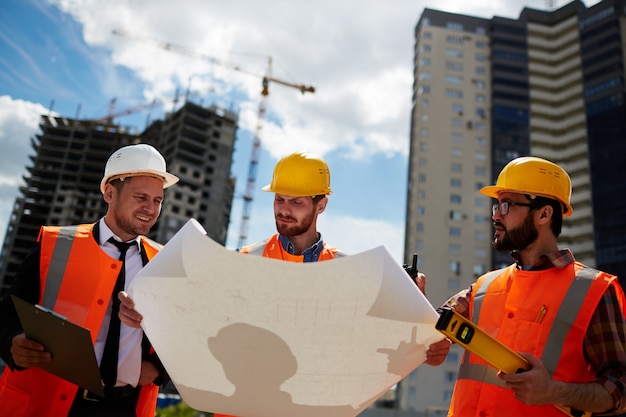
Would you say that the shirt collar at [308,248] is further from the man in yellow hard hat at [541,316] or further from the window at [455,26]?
the window at [455,26]

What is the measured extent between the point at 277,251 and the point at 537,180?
1.66 m

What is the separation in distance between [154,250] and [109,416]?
1.14 metres

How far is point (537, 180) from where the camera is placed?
3.04m

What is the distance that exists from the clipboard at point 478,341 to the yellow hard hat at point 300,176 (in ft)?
4.52

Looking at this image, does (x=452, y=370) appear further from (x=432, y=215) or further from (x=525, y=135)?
(x=525, y=135)

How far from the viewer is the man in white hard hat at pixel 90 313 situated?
2.88 m

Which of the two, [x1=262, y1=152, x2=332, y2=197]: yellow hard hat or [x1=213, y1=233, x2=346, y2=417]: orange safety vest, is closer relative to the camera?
[x1=262, y1=152, x2=332, y2=197]: yellow hard hat

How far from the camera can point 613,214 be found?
2378 inches

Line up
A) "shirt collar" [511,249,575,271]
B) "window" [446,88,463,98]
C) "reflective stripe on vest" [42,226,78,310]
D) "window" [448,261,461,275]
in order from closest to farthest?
"shirt collar" [511,249,575,271], "reflective stripe on vest" [42,226,78,310], "window" [448,261,461,275], "window" [446,88,463,98]

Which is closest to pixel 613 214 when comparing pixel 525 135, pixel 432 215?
pixel 525 135

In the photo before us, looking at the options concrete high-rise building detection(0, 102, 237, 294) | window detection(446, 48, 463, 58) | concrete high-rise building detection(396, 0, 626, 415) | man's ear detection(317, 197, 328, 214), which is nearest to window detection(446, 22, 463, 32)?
concrete high-rise building detection(396, 0, 626, 415)

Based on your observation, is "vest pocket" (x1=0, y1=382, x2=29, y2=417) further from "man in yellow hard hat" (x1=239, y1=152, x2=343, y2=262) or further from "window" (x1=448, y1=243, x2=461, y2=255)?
"window" (x1=448, y1=243, x2=461, y2=255)

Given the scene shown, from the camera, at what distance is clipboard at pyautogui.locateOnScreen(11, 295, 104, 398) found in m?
2.32

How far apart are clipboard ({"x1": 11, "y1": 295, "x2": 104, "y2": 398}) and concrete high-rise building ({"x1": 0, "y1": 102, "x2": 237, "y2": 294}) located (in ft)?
272
